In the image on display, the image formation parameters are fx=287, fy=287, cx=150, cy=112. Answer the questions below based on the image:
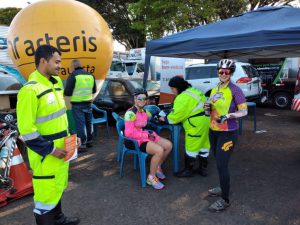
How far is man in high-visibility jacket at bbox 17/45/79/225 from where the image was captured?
2193mm

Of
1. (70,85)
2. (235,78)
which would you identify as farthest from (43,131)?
(235,78)

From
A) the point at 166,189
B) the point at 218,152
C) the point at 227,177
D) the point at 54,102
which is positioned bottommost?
the point at 166,189

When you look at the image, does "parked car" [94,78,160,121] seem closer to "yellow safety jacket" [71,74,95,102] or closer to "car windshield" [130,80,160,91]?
"car windshield" [130,80,160,91]

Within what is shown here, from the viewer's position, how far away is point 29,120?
217cm

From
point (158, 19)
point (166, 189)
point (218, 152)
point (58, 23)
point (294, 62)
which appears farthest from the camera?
point (158, 19)

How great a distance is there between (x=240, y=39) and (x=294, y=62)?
27.3 ft

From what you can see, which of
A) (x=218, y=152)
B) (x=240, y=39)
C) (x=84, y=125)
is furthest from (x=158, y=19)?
(x=218, y=152)

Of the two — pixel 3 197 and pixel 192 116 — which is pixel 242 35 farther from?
pixel 3 197

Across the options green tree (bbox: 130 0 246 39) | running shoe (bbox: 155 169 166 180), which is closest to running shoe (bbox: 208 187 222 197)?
running shoe (bbox: 155 169 166 180)

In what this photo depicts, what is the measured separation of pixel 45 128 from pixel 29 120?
20cm

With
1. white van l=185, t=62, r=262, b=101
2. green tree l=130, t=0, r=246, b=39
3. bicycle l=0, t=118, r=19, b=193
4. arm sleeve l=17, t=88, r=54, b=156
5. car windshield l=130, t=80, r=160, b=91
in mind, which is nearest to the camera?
arm sleeve l=17, t=88, r=54, b=156

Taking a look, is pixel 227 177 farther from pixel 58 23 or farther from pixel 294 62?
pixel 294 62

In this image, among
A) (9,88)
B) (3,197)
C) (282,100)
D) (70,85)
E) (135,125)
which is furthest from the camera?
(282,100)

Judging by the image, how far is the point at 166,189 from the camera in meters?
3.85
